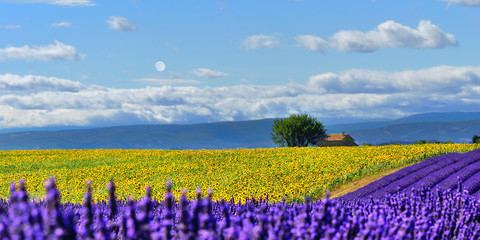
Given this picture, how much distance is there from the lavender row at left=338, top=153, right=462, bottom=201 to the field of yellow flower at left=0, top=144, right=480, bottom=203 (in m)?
2.00

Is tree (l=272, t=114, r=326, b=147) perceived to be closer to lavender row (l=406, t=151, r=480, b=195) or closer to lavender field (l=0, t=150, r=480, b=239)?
lavender row (l=406, t=151, r=480, b=195)

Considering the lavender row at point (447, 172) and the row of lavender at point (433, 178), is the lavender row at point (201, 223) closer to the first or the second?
the row of lavender at point (433, 178)

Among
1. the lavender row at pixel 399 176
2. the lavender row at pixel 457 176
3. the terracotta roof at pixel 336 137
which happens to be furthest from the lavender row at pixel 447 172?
the terracotta roof at pixel 336 137

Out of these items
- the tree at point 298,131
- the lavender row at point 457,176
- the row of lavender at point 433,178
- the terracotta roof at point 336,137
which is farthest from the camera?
the terracotta roof at point 336,137

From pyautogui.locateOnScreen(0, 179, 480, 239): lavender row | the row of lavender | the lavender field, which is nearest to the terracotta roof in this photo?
the row of lavender

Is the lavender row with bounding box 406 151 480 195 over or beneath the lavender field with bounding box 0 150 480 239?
beneath

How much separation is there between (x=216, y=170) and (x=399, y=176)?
9205mm

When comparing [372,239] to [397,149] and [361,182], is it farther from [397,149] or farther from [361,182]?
[397,149]

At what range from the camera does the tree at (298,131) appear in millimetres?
54844

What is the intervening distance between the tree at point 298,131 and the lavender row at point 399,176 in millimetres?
32643

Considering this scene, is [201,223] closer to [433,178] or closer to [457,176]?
[457,176]

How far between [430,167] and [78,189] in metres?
14.4

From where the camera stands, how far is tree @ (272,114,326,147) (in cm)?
5484

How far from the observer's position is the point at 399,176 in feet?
58.9
